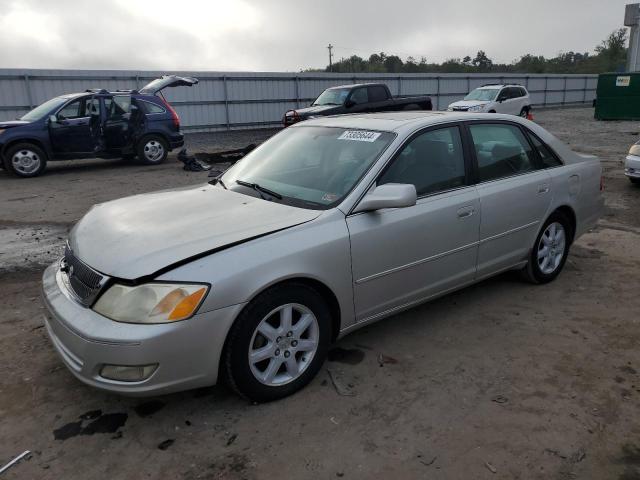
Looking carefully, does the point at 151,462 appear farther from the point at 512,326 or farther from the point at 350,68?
the point at 350,68

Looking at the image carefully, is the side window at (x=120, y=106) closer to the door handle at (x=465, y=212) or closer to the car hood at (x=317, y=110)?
the car hood at (x=317, y=110)

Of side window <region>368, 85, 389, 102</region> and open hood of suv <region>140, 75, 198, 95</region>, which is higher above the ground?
open hood of suv <region>140, 75, 198, 95</region>

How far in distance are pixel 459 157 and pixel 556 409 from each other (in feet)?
6.17

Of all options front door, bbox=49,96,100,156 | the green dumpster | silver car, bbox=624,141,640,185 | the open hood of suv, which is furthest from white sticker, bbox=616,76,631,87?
front door, bbox=49,96,100,156

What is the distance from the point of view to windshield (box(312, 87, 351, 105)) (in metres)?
15.1

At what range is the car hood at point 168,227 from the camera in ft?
8.96

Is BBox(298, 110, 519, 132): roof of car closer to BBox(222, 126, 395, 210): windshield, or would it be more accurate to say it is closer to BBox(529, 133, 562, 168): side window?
BBox(222, 126, 395, 210): windshield

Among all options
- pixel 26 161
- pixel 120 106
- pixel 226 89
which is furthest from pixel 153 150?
pixel 226 89

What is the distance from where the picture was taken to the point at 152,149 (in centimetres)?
1246

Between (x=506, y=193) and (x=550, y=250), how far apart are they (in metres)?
0.98

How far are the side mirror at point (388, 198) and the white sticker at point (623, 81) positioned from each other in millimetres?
25723

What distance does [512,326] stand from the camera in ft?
13.0

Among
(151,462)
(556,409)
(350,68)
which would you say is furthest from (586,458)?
(350,68)

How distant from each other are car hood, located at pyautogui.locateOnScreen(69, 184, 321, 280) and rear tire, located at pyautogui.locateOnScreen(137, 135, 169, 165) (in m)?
9.06
